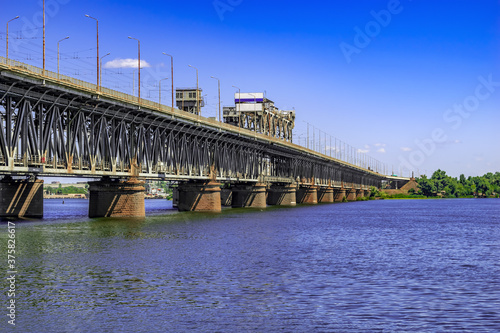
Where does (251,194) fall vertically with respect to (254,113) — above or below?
below

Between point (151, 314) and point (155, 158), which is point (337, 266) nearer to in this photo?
point (151, 314)

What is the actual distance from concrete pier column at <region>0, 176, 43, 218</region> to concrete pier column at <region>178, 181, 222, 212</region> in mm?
27741

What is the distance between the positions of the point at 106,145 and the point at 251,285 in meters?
48.8

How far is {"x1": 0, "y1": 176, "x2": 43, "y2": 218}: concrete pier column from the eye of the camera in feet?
254

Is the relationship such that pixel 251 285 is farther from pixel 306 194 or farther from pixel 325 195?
pixel 325 195

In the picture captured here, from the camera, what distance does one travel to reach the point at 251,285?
30.0 meters

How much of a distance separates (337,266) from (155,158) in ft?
177

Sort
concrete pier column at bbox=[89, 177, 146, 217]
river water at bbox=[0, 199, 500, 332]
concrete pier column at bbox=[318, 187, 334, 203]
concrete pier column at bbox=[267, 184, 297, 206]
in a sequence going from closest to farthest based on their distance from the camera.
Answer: river water at bbox=[0, 199, 500, 332], concrete pier column at bbox=[89, 177, 146, 217], concrete pier column at bbox=[267, 184, 297, 206], concrete pier column at bbox=[318, 187, 334, 203]

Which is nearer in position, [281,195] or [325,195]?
[281,195]

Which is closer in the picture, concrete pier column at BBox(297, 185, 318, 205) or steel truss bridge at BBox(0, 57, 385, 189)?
steel truss bridge at BBox(0, 57, 385, 189)

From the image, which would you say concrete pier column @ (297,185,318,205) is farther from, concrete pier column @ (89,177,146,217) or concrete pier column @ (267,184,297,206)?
concrete pier column @ (89,177,146,217)

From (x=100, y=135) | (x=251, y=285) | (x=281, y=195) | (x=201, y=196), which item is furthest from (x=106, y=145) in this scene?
(x=281, y=195)

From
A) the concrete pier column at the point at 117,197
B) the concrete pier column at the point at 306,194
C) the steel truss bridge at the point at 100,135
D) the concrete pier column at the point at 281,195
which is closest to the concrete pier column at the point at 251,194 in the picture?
the steel truss bridge at the point at 100,135

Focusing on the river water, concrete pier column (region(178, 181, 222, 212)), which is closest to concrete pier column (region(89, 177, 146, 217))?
the river water
